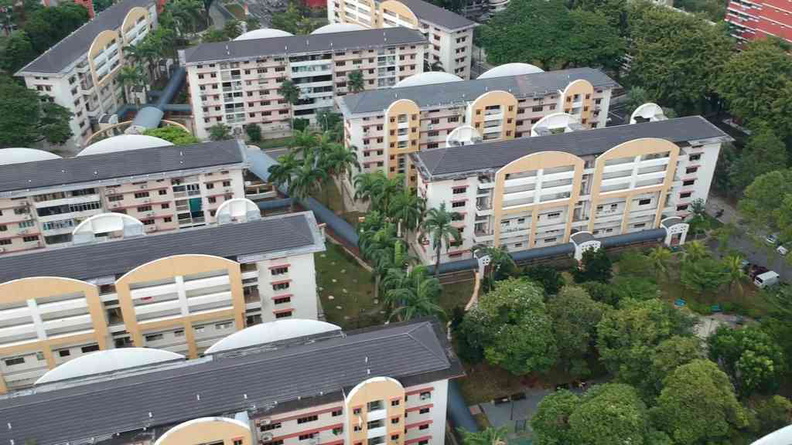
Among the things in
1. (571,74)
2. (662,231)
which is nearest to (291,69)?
(571,74)

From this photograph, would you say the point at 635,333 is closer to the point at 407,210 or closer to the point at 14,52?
the point at 407,210

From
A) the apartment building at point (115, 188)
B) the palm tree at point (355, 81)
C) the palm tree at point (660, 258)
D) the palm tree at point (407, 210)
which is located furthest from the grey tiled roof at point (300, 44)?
the palm tree at point (660, 258)

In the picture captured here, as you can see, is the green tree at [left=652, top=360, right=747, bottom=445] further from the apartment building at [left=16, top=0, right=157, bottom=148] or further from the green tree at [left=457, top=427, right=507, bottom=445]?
the apartment building at [left=16, top=0, right=157, bottom=148]

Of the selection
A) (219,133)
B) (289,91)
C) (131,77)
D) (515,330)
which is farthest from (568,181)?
(131,77)

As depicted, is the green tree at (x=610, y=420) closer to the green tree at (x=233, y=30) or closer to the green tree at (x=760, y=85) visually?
the green tree at (x=760, y=85)

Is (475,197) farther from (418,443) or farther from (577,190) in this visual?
(418,443)

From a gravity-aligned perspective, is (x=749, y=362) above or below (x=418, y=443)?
above
